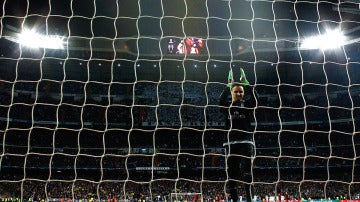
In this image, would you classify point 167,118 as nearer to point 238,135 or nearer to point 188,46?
point 188,46

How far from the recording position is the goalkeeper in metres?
3.87

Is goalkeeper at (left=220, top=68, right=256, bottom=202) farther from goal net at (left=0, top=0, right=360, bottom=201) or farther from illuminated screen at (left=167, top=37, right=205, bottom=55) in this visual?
illuminated screen at (left=167, top=37, right=205, bottom=55)

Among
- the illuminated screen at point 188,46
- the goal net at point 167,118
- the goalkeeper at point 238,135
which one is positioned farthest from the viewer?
the illuminated screen at point 188,46

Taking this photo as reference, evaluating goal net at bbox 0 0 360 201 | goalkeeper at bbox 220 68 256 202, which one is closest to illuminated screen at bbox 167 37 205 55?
goal net at bbox 0 0 360 201

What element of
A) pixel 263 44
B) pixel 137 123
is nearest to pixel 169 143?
pixel 137 123

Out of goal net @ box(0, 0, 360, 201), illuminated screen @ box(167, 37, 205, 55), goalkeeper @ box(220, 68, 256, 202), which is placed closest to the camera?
goalkeeper @ box(220, 68, 256, 202)

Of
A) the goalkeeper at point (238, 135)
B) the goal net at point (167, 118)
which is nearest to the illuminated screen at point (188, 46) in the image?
the goal net at point (167, 118)

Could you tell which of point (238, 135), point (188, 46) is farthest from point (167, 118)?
point (238, 135)

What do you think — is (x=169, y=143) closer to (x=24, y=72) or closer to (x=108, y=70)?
(x=108, y=70)

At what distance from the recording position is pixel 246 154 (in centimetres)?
397

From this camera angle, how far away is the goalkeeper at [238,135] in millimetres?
3865

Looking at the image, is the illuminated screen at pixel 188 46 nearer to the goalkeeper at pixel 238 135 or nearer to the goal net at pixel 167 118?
the goal net at pixel 167 118

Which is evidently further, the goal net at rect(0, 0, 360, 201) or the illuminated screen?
the illuminated screen

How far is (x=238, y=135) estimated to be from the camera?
157 inches
